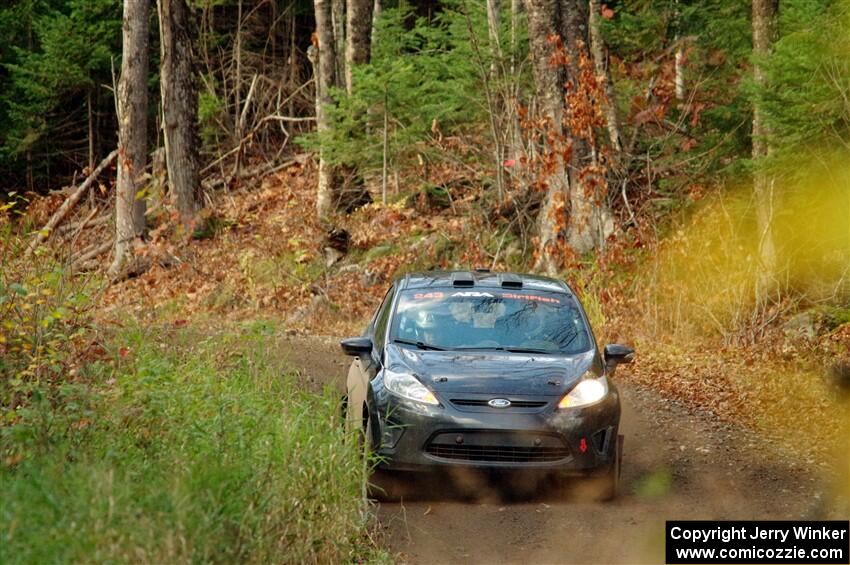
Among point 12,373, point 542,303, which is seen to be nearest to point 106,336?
point 12,373

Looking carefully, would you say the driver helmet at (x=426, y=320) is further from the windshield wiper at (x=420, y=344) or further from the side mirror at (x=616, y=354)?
the side mirror at (x=616, y=354)

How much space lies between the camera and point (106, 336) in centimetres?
1215

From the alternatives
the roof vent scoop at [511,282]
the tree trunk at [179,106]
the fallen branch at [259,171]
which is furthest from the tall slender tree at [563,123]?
the fallen branch at [259,171]

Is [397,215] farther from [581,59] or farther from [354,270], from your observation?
[581,59]

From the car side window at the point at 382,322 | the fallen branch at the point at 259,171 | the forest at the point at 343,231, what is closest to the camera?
the forest at the point at 343,231

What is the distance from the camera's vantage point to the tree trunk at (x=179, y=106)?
1046 inches

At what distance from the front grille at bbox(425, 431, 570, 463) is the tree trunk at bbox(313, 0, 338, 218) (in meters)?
17.1

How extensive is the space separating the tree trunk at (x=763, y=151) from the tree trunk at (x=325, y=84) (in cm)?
1019

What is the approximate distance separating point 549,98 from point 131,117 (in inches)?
396

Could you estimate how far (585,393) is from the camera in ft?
30.1

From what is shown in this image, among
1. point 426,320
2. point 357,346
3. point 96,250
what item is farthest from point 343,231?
point 357,346

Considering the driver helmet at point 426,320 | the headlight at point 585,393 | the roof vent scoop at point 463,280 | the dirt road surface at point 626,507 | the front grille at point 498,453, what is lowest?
the dirt road surface at point 626,507

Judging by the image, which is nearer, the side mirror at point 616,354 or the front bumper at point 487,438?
the front bumper at point 487,438

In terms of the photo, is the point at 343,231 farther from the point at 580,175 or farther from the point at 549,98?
the point at 580,175
